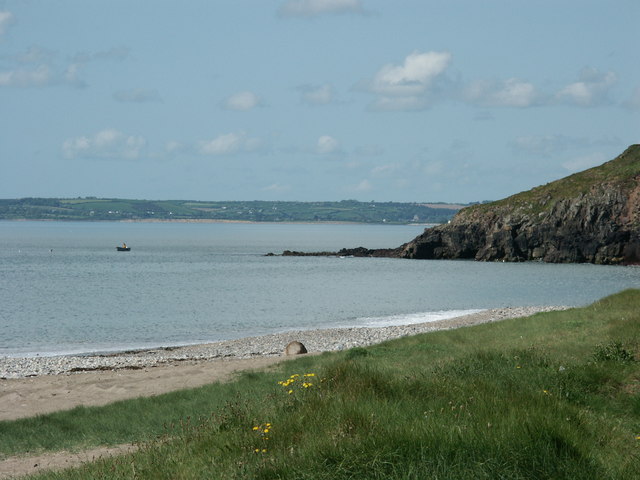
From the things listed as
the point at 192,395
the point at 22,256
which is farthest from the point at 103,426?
the point at 22,256

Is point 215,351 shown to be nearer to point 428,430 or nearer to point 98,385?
point 98,385

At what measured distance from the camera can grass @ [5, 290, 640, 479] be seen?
8.04 metres

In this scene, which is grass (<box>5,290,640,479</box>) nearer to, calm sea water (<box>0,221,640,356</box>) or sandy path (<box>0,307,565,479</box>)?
sandy path (<box>0,307,565,479</box>)

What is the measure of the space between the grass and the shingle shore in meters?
17.5

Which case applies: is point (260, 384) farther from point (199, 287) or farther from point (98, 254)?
point (98, 254)

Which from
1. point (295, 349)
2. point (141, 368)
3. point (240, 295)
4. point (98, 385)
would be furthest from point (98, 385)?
point (240, 295)

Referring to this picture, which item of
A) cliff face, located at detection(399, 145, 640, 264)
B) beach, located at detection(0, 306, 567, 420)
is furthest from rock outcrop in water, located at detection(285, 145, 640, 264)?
beach, located at detection(0, 306, 567, 420)

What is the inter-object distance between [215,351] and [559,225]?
90.6m

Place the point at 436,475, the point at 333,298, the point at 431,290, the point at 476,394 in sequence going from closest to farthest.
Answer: the point at 436,475
the point at 476,394
the point at 333,298
the point at 431,290

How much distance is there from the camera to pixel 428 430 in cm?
870

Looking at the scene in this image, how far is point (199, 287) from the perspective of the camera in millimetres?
84125

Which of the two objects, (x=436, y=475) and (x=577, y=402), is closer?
(x=436, y=475)

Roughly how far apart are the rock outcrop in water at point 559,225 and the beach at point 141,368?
70052mm

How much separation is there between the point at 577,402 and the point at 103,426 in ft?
36.8
